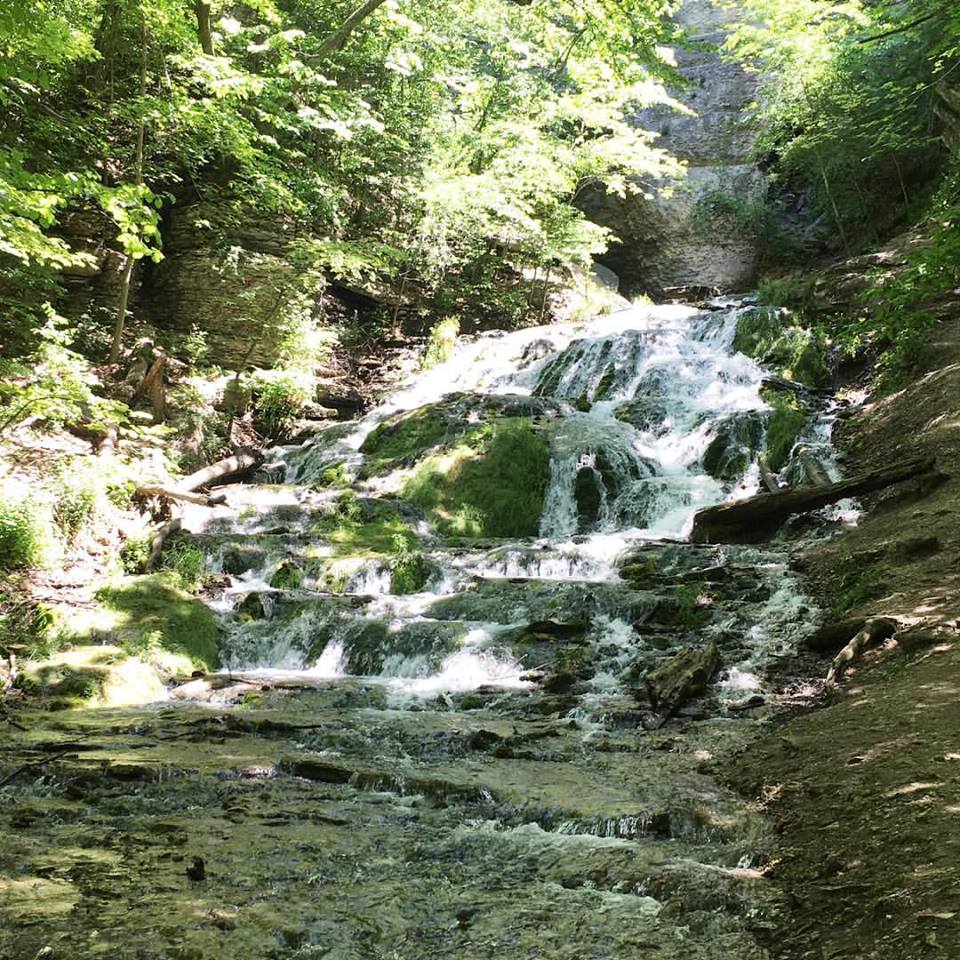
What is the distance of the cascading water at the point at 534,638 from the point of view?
264cm

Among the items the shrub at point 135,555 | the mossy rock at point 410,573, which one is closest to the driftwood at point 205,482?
the shrub at point 135,555

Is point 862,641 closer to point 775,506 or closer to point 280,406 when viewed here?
point 775,506

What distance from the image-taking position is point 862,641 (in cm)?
496

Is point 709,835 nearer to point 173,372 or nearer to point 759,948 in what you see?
point 759,948

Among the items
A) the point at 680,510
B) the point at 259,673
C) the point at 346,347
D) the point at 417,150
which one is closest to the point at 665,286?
the point at 417,150

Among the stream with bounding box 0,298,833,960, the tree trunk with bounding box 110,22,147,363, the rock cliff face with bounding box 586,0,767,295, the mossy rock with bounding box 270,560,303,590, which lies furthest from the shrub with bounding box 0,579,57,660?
the rock cliff face with bounding box 586,0,767,295

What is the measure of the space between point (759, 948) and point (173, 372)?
14396 mm

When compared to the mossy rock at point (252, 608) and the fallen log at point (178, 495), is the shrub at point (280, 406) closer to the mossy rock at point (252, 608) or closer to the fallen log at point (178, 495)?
the fallen log at point (178, 495)

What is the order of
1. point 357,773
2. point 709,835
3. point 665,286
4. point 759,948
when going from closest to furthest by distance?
point 759,948 < point 709,835 < point 357,773 < point 665,286

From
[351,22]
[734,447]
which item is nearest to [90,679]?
[351,22]

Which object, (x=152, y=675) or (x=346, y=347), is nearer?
(x=152, y=675)

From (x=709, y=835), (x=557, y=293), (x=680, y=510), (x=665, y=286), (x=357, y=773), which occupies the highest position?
(x=665, y=286)

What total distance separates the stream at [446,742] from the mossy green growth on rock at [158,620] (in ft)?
1.03

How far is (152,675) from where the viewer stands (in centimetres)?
640
